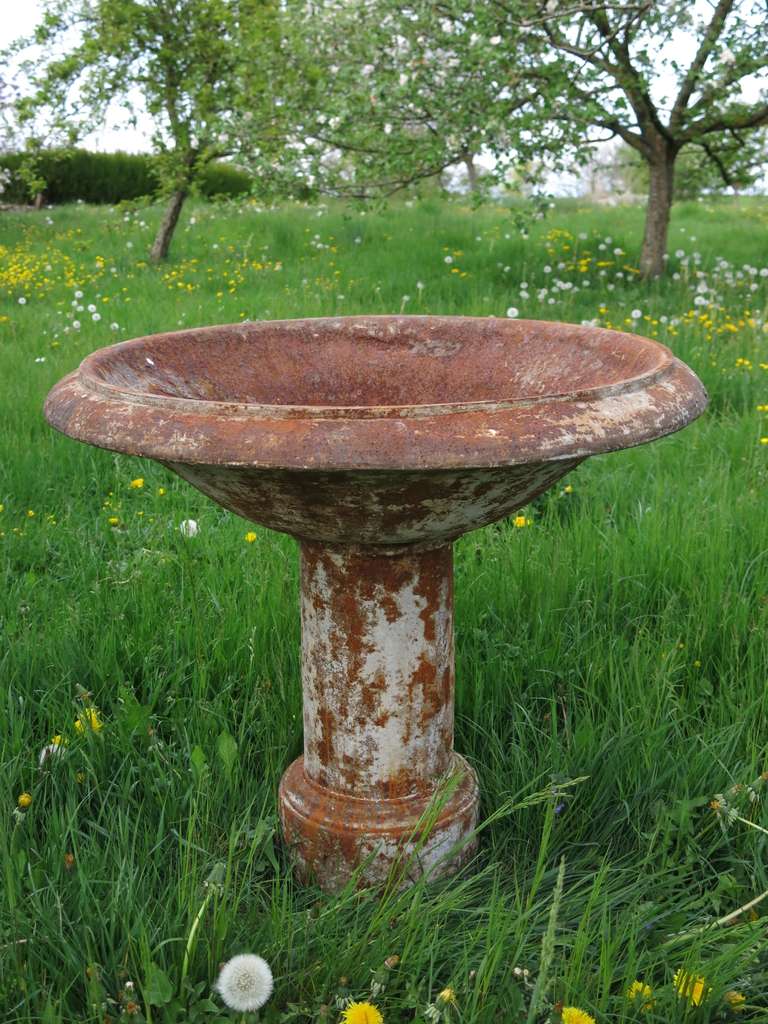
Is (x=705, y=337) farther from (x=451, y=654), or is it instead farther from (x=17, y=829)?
(x=17, y=829)

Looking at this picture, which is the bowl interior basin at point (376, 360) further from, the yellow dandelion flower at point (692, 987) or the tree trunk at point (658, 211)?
the tree trunk at point (658, 211)

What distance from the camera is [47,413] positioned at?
174 cm

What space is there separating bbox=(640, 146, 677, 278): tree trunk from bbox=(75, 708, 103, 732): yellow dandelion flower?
265 inches

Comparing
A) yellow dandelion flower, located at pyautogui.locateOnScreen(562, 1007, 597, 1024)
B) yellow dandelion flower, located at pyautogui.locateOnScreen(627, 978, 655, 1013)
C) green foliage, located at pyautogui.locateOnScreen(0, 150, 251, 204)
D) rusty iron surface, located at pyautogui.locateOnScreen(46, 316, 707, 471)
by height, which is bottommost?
yellow dandelion flower, located at pyautogui.locateOnScreen(627, 978, 655, 1013)

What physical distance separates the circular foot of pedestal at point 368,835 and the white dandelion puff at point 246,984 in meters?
0.45

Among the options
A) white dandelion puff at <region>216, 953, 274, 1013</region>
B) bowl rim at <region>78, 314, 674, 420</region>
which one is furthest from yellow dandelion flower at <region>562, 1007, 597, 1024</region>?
bowl rim at <region>78, 314, 674, 420</region>

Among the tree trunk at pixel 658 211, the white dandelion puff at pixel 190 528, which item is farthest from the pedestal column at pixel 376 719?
the tree trunk at pixel 658 211

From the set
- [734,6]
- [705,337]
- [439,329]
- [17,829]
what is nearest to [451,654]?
[439,329]

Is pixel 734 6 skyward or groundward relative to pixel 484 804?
skyward

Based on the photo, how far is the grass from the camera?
171cm

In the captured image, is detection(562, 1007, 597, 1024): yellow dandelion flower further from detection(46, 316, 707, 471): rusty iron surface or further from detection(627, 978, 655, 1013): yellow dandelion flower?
detection(46, 316, 707, 471): rusty iron surface

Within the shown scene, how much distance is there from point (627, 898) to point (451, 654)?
59 cm

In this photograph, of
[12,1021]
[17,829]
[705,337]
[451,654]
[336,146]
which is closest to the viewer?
[12,1021]

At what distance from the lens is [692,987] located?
5.33 ft
